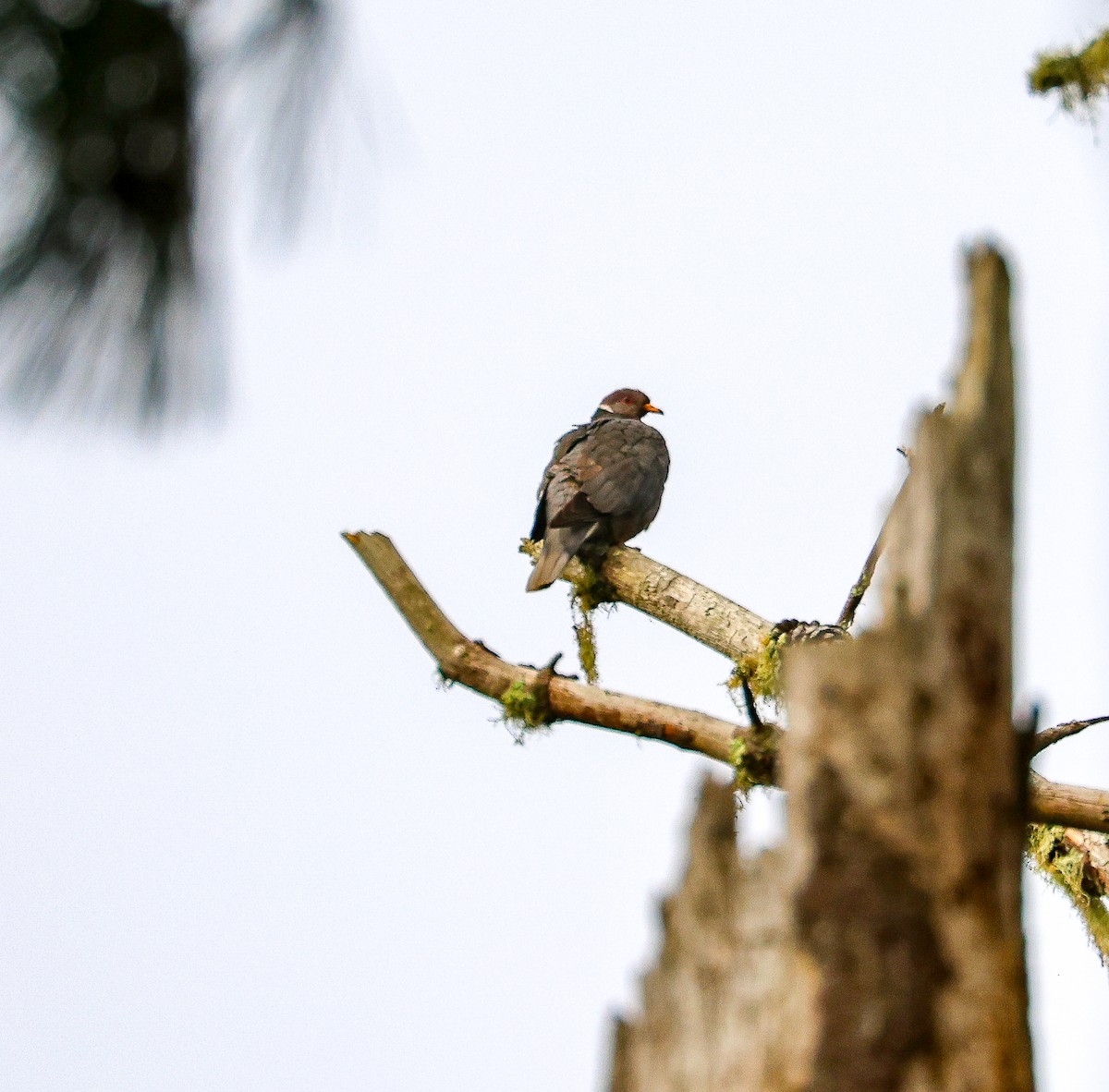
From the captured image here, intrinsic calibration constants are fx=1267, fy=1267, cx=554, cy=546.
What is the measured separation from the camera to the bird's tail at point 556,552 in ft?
19.0

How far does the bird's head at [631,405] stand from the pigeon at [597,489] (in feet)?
3.52

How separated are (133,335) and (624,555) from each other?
13.6ft

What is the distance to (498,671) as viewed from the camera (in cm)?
341

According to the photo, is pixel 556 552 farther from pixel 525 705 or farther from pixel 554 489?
pixel 525 705

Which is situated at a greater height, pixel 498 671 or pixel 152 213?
pixel 498 671

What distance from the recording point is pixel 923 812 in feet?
5.70

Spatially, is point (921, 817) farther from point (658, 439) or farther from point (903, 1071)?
point (658, 439)

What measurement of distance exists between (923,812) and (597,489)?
14.6 ft

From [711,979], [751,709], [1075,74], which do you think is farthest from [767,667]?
[711,979]

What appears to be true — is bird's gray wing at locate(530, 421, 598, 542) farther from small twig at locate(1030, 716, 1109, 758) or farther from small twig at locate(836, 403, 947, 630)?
small twig at locate(1030, 716, 1109, 758)

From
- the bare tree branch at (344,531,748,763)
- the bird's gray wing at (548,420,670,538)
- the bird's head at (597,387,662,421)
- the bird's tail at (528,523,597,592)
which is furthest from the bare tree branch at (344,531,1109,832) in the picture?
the bird's head at (597,387,662,421)

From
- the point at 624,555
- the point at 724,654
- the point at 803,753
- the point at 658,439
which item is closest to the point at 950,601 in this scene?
the point at 803,753

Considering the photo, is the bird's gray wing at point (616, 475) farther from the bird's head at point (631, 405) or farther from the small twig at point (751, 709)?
the small twig at point (751, 709)

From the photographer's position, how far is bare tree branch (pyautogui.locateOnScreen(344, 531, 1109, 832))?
3.12m
